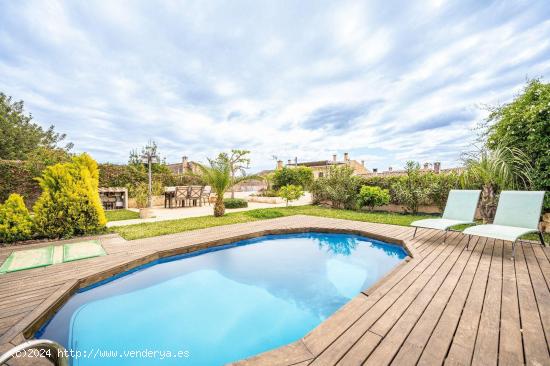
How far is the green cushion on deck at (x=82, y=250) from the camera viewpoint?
13.1 feet

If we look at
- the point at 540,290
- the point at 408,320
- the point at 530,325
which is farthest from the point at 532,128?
the point at 408,320

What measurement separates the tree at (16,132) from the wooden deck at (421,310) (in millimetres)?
24579

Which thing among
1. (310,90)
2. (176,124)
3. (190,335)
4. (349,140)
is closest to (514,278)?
(190,335)

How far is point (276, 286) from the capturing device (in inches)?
158

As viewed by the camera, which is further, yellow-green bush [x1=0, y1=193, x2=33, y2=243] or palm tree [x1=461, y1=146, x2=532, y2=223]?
palm tree [x1=461, y1=146, x2=532, y2=223]

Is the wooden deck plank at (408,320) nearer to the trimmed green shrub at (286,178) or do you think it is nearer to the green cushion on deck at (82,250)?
the green cushion on deck at (82,250)

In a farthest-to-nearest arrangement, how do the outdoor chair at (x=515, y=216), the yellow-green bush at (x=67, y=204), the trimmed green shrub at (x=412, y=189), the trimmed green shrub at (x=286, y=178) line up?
the trimmed green shrub at (x=286, y=178), the trimmed green shrub at (x=412, y=189), the yellow-green bush at (x=67, y=204), the outdoor chair at (x=515, y=216)

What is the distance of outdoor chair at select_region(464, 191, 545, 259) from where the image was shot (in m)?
3.88

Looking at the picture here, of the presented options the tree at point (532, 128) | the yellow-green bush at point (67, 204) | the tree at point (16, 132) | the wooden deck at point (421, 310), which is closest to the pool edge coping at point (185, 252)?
the wooden deck at point (421, 310)

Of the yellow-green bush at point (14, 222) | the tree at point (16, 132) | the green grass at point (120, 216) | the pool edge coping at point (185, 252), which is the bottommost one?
the pool edge coping at point (185, 252)

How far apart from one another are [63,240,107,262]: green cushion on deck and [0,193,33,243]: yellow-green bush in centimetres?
109

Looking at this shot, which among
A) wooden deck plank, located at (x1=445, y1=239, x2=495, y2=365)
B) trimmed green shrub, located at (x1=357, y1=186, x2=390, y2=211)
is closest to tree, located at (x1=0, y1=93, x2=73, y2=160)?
trimmed green shrub, located at (x1=357, y1=186, x2=390, y2=211)

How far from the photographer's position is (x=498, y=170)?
567cm

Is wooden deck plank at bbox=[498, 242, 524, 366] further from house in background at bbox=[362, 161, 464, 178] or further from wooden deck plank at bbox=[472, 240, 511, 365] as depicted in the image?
house in background at bbox=[362, 161, 464, 178]
